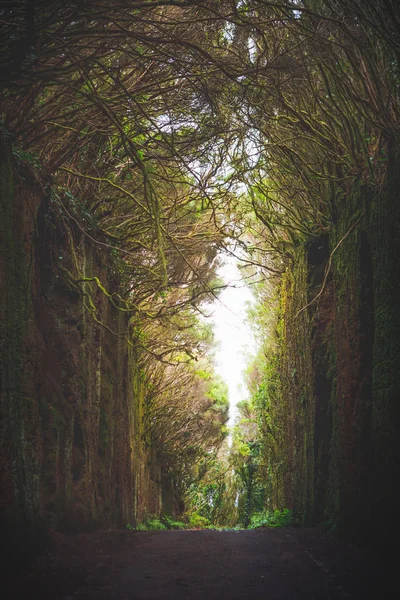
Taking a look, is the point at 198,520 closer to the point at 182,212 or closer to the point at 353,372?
the point at 182,212

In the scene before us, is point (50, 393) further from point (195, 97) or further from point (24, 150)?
point (195, 97)

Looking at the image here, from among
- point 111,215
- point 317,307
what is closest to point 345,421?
point 317,307

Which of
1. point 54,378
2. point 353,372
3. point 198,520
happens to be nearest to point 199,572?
point 353,372

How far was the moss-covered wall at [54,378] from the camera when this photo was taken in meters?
5.38

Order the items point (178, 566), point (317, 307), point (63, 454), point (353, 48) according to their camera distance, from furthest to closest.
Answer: point (317, 307) → point (63, 454) → point (353, 48) → point (178, 566)

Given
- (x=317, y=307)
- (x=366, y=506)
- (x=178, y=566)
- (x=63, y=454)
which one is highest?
(x=317, y=307)

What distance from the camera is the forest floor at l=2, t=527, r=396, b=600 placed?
3.87 metres

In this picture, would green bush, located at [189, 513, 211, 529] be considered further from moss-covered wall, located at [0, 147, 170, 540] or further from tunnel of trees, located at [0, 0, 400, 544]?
moss-covered wall, located at [0, 147, 170, 540]

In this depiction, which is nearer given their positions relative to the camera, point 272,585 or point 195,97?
point 272,585

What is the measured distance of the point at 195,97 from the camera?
267 inches

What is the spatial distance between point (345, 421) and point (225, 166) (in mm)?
4501

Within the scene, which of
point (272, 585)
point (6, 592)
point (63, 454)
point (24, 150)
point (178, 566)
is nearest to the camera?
point (6, 592)

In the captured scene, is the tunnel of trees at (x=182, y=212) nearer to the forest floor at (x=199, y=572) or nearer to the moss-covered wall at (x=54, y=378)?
the moss-covered wall at (x=54, y=378)

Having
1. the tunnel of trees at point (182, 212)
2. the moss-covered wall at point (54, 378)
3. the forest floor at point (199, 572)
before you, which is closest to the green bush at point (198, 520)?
the tunnel of trees at point (182, 212)
